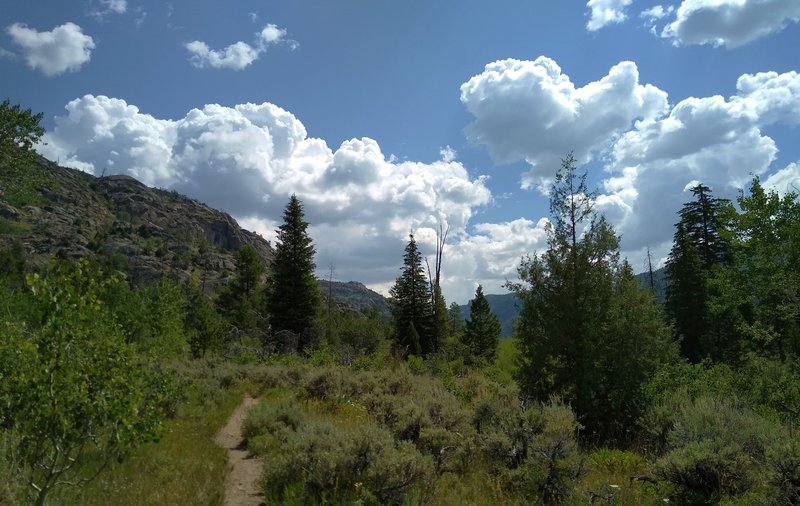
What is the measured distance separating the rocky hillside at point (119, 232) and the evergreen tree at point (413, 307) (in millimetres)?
72922

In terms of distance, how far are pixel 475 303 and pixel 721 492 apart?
3838cm

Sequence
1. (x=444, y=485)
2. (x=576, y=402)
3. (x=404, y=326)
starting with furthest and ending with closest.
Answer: (x=404, y=326)
(x=576, y=402)
(x=444, y=485)

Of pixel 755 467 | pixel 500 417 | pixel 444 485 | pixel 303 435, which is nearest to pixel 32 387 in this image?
pixel 303 435

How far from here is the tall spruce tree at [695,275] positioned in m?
30.9

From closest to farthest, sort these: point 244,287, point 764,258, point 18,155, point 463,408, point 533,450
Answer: point 533,450 < point 764,258 < point 463,408 < point 18,155 < point 244,287

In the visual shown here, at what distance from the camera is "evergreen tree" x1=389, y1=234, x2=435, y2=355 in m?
43.2

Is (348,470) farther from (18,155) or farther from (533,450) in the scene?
(18,155)

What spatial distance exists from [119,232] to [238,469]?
510ft

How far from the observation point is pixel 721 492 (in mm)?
5840

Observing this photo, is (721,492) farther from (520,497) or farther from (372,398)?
(372,398)

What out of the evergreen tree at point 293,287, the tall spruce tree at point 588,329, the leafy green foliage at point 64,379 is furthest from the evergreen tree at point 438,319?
the leafy green foliage at point 64,379

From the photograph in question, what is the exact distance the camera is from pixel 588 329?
11.8 m

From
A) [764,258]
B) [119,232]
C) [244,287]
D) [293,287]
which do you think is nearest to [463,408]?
[764,258]

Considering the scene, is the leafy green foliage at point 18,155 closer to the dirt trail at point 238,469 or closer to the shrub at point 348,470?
the dirt trail at point 238,469
